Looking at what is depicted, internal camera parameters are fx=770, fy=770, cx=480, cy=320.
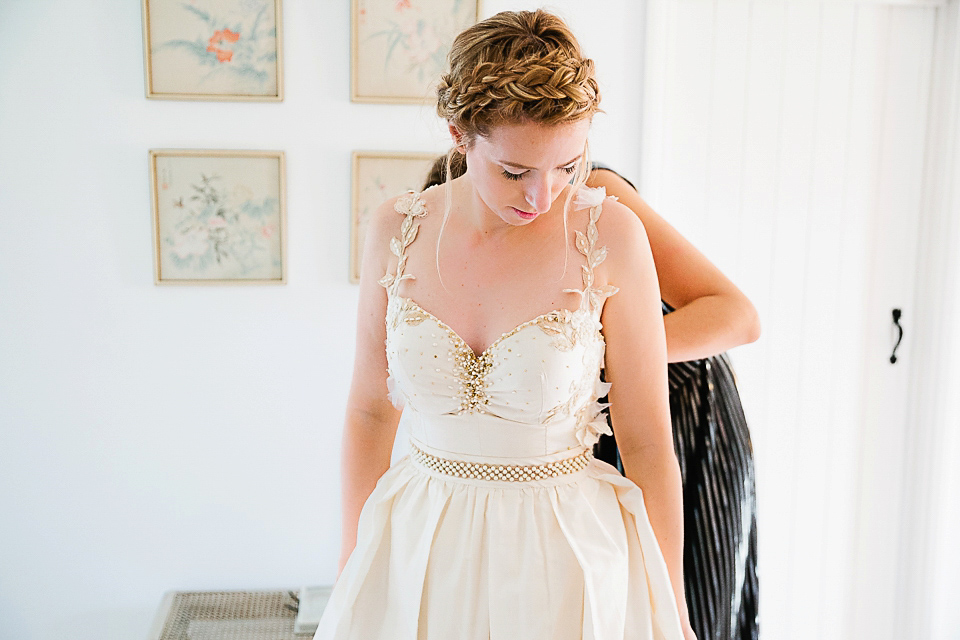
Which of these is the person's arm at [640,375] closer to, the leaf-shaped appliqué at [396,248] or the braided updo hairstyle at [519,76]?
the braided updo hairstyle at [519,76]

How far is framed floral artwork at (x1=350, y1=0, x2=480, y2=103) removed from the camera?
2258 mm

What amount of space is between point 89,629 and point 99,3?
192 cm

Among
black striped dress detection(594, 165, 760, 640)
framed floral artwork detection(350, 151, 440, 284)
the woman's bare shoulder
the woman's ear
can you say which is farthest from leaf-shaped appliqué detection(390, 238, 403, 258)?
framed floral artwork detection(350, 151, 440, 284)

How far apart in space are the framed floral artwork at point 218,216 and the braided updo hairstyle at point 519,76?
140 cm

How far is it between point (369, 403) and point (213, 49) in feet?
4.79

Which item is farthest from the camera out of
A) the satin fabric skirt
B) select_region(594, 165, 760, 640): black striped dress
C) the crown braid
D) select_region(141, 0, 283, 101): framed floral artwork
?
select_region(141, 0, 283, 101): framed floral artwork

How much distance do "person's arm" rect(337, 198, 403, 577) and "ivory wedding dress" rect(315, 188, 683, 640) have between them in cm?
5

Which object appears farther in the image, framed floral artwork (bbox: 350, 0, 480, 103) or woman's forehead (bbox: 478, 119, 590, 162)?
framed floral artwork (bbox: 350, 0, 480, 103)

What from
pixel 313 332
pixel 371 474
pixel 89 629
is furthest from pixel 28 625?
pixel 371 474

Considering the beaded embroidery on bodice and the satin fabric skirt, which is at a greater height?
the beaded embroidery on bodice

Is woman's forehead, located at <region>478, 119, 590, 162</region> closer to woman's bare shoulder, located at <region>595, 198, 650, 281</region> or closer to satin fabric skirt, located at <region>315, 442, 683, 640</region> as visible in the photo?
woman's bare shoulder, located at <region>595, 198, 650, 281</region>

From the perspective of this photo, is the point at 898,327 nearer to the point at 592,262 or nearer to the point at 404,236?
the point at 592,262

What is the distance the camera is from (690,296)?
1.30 meters

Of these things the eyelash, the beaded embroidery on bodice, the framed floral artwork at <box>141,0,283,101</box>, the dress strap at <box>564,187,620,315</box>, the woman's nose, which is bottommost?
the beaded embroidery on bodice
